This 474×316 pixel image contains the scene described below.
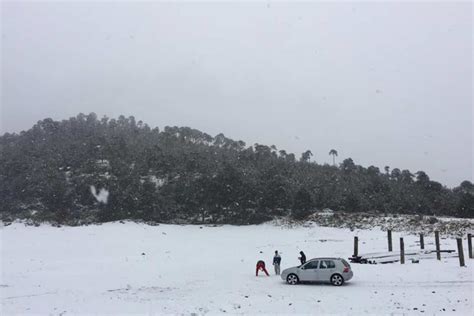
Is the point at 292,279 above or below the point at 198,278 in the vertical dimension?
above

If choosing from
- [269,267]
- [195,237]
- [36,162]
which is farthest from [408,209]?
[36,162]

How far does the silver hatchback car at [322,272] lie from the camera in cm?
2239

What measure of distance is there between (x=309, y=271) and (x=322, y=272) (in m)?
0.74

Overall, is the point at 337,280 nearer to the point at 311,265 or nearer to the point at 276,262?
the point at 311,265

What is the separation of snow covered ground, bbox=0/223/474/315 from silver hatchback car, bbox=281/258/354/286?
511 mm

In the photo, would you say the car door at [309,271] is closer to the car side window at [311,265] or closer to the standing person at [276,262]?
the car side window at [311,265]

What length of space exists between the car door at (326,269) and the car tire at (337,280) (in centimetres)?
18

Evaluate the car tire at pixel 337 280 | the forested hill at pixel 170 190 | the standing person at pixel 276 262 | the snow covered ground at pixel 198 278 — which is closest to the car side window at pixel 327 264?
the car tire at pixel 337 280

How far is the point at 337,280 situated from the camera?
2233cm

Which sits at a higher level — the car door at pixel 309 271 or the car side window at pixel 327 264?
the car side window at pixel 327 264

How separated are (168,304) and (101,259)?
804 inches

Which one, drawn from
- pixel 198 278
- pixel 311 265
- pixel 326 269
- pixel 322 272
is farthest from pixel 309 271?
pixel 198 278

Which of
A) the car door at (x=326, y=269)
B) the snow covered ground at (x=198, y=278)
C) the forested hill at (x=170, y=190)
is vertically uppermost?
the forested hill at (x=170, y=190)

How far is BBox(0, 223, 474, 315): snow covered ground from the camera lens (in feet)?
55.4
